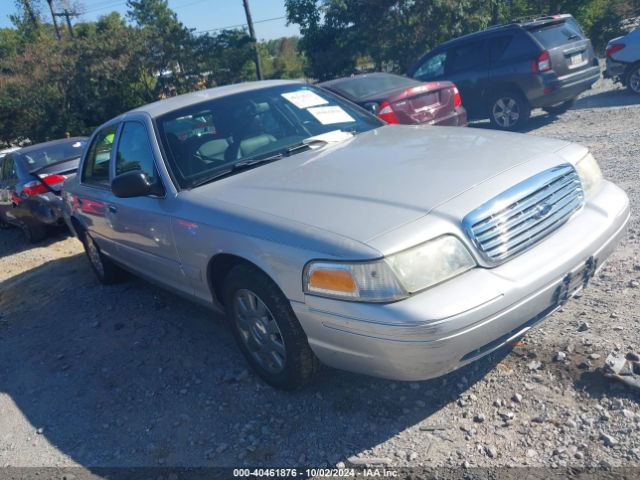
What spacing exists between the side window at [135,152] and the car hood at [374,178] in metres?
0.61

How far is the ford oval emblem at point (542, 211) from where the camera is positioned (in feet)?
9.80

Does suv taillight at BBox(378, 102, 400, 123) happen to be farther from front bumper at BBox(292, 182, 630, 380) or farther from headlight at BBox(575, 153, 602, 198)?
front bumper at BBox(292, 182, 630, 380)

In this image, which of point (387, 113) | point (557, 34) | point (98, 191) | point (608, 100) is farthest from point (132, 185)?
point (608, 100)

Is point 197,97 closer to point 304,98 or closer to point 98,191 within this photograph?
point 304,98

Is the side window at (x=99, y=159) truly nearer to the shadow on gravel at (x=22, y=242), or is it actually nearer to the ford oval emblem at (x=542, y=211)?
the ford oval emblem at (x=542, y=211)

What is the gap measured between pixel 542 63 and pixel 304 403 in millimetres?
7853

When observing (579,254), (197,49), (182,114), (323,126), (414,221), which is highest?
(197,49)

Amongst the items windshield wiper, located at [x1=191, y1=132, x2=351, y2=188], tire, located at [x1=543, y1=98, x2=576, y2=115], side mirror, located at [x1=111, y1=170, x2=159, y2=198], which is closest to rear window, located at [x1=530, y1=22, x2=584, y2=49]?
tire, located at [x1=543, y1=98, x2=576, y2=115]

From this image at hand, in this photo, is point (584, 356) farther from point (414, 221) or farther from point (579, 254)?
point (414, 221)

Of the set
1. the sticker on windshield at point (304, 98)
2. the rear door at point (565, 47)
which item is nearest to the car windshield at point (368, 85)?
the rear door at point (565, 47)

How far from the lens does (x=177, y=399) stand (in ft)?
12.0

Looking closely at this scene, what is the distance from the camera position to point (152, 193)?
3889 millimetres

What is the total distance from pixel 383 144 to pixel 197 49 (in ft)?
72.7

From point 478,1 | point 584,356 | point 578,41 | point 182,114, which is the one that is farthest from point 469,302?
point 478,1
